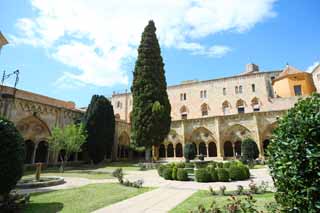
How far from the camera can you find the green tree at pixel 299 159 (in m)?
2.61

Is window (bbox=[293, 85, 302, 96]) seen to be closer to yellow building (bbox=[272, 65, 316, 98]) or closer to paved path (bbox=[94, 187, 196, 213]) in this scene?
yellow building (bbox=[272, 65, 316, 98])

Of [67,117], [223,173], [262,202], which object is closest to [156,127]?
[67,117]

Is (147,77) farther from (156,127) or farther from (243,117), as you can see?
(243,117)

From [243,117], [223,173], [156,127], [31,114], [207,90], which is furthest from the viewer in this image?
[207,90]

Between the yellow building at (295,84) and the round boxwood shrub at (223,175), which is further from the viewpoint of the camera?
the yellow building at (295,84)

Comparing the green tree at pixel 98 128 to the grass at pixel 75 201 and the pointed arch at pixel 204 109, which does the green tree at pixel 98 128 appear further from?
the pointed arch at pixel 204 109

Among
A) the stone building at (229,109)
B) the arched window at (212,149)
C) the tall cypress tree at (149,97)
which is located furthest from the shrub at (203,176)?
the arched window at (212,149)

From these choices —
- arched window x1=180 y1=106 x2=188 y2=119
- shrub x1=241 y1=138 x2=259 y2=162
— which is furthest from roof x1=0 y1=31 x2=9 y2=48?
arched window x1=180 y1=106 x2=188 y2=119

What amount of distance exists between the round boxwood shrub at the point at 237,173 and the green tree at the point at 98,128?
16.0 metres

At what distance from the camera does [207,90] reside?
126 ft

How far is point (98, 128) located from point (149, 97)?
665 centimetres

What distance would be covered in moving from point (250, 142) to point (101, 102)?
1626 centimetres

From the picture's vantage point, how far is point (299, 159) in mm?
2764

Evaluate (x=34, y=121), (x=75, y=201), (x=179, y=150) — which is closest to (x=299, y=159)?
(x=75, y=201)
